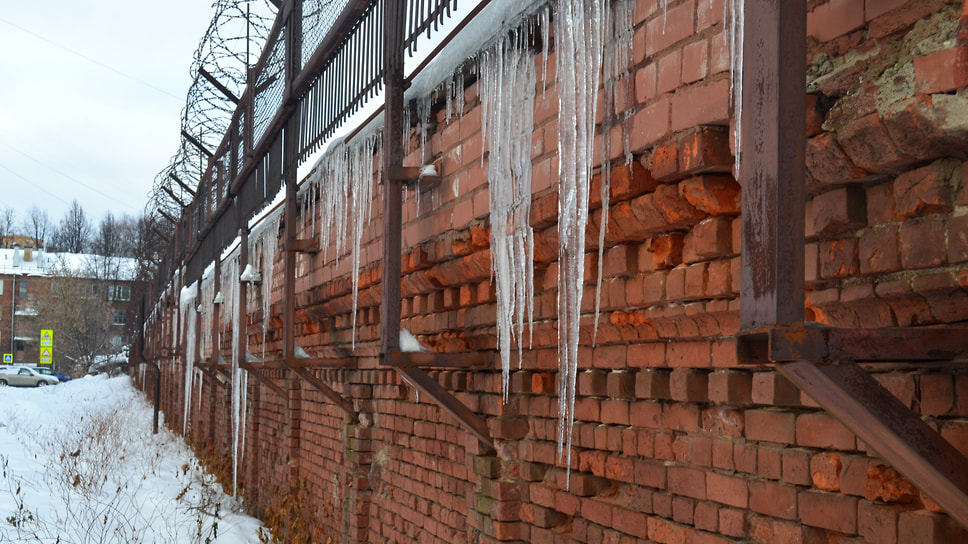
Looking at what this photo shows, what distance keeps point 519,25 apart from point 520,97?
0.86ft

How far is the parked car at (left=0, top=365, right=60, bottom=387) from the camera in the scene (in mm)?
40031

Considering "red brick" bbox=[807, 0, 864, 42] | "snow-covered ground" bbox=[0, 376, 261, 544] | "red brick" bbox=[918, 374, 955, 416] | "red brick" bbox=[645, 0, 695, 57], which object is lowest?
"snow-covered ground" bbox=[0, 376, 261, 544]

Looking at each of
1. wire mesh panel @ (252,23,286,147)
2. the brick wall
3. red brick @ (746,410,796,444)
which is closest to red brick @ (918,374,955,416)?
the brick wall

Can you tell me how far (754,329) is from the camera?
146 cm

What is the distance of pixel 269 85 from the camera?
24.7ft

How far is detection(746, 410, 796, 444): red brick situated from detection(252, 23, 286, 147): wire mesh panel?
204 inches

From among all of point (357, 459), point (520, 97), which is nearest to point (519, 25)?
point (520, 97)

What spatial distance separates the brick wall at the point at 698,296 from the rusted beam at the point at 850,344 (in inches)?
3.6

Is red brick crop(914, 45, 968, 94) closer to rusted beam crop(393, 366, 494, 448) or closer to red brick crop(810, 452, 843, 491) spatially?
red brick crop(810, 452, 843, 491)

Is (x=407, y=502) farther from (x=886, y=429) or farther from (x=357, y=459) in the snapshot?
(x=886, y=429)

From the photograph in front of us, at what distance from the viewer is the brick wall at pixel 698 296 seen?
1.56 metres

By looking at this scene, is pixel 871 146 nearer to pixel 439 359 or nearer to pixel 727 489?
pixel 727 489

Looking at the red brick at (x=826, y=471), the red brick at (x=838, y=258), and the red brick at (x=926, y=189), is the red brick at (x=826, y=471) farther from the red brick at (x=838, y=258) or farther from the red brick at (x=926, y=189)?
the red brick at (x=926, y=189)

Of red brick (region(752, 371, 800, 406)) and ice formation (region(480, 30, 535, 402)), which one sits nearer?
red brick (region(752, 371, 800, 406))
